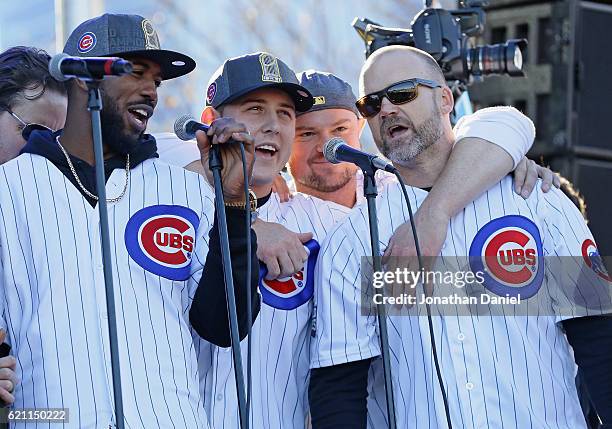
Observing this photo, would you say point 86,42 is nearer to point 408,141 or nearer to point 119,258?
point 119,258

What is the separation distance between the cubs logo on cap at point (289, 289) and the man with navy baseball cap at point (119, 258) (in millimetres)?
457

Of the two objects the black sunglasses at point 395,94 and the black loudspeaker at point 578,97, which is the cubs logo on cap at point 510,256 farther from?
the black loudspeaker at point 578,97

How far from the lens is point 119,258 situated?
12.6 ft

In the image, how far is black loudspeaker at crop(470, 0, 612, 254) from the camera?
30.0 feet

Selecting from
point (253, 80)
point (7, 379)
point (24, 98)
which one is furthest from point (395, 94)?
point (7, 379)

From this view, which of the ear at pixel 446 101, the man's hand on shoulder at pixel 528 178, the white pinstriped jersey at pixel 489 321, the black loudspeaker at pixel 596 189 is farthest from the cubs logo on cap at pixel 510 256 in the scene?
the black loudspeaker at pixel 596 189

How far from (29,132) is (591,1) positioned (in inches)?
239

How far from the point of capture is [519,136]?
4.63m

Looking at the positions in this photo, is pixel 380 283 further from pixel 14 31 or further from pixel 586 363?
pixel 14 31

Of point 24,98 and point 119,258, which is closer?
point 119,258

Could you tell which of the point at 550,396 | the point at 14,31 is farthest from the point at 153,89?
the point at 14,31

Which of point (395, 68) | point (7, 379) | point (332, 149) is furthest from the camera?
point (395, 68)

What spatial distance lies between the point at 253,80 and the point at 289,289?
77 cm

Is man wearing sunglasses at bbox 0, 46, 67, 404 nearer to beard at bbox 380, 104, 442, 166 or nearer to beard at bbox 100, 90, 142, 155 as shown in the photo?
beard at bbox 100, 90, 142, 155
